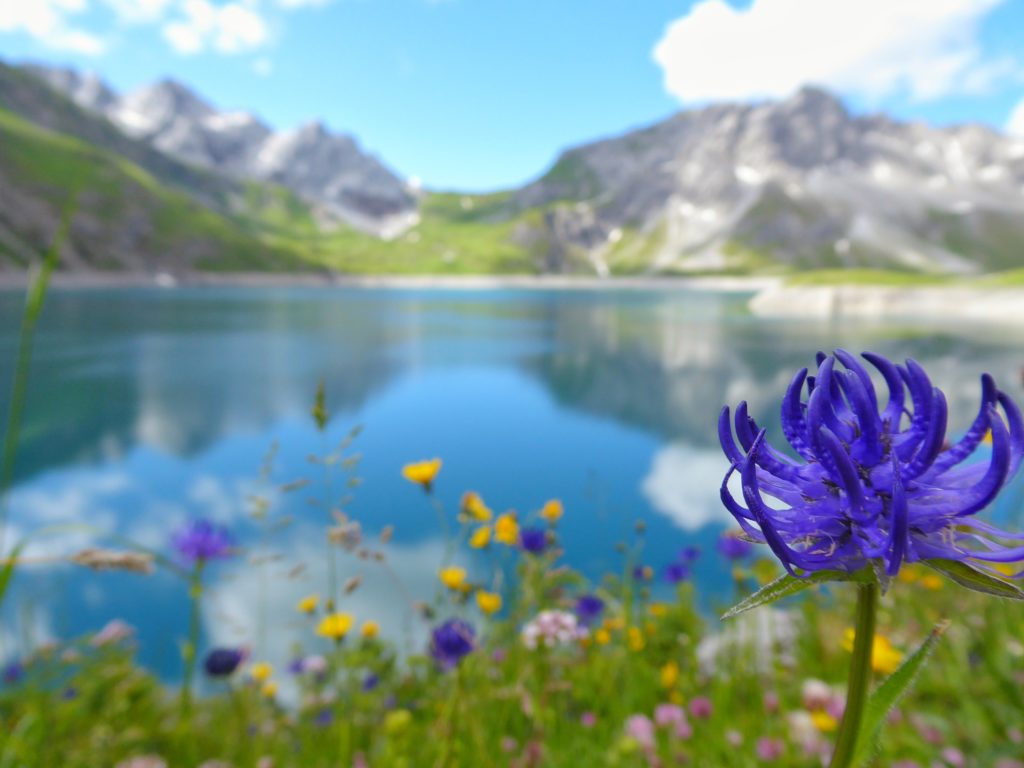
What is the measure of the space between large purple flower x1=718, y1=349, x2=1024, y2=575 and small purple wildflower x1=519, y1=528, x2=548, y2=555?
2.85 metres

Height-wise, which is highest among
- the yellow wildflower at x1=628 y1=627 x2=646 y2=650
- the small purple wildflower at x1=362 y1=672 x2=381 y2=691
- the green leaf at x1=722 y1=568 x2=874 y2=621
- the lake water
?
the green leaf at x1=722 y1=568 x2=874 y2=621

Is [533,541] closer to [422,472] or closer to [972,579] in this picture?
[422,472]

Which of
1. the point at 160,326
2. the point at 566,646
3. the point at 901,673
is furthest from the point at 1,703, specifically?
the point at 160,326

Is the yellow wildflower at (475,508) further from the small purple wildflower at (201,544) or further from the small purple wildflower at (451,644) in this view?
the small purple wildflower at (201,544)

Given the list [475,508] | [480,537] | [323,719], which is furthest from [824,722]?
[323,719]

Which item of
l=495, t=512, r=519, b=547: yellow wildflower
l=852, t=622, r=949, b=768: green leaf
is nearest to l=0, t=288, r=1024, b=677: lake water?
l=495, t=512, r=519, b=547: yellow wildflower

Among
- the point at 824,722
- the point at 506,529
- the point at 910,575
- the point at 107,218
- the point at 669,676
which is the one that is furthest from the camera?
the point at 107,218

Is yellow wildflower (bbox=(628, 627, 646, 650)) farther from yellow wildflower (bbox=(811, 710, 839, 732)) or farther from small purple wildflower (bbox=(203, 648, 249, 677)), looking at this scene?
small purple wildflower (bbox=(203, 648, 249, 677))

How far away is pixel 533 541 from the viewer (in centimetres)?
379

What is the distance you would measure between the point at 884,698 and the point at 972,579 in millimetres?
233

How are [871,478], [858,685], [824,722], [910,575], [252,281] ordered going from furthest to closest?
[252,281] < [910,575] < [824,722] < [871,478] < [858,685]

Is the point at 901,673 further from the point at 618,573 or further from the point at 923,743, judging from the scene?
the point at 618,573

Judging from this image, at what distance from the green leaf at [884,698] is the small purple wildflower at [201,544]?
331 centimetres

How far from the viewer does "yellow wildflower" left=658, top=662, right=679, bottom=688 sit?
406 centimetres
